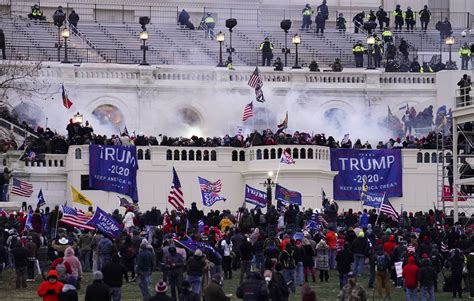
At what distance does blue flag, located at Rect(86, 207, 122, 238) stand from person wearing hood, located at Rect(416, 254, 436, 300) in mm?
9370

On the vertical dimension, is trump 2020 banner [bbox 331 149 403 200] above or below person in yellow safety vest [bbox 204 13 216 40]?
below

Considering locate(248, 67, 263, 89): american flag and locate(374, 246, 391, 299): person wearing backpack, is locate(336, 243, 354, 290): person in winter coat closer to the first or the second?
locate(374, 246, 391, 299): person wearing backpack

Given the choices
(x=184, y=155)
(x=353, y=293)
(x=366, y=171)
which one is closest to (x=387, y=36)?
(x=366, y=171)

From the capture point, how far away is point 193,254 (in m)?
46.0

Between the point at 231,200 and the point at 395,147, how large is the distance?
6709 millimetres

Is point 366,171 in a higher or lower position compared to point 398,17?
lower

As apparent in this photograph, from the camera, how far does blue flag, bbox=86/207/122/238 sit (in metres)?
51.9

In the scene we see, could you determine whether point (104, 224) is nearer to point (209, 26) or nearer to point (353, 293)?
point (353, 293)

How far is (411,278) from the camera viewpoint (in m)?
46.0

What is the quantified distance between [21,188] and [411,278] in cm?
2374

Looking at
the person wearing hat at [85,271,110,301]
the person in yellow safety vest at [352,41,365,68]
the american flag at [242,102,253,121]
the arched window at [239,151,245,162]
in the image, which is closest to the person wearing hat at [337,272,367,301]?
the person wearing hat at [85,271,110,301]

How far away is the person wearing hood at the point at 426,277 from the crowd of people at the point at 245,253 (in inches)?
0.9

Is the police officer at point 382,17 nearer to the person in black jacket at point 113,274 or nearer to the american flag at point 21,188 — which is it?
the american flag at point 21,188

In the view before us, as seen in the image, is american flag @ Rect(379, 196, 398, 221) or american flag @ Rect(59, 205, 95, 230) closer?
american flag @ Rect(59, 205, 95, 230)
